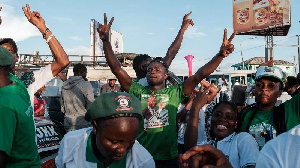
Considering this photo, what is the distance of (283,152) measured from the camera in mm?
1238

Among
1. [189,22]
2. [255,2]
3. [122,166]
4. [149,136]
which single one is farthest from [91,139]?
[255,2]

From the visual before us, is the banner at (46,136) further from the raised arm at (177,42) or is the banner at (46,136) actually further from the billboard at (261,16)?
the billboard at (261,16)

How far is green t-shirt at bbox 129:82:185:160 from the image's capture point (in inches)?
140

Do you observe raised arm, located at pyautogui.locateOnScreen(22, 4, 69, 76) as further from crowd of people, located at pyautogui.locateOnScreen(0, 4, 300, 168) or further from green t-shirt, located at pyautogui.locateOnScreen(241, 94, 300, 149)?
green t-shirt, located at pyautogui.locateOnScreen(241, 94, 300, 149)

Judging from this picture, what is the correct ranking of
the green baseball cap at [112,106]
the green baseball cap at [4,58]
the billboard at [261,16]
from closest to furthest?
the green baseball cap at [112,106] → the green baseball cap at [4,58] → the billboard at [261,16]

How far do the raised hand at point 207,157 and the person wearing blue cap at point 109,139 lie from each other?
38 centimetres

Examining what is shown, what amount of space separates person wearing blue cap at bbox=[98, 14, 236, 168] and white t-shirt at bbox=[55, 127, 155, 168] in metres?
1.55

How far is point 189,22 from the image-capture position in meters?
5.35

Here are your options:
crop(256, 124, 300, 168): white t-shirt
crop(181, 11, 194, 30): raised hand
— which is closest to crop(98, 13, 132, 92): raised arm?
crop(181, 11, 194, 30): raised hand

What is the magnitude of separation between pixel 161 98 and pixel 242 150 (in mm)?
1305

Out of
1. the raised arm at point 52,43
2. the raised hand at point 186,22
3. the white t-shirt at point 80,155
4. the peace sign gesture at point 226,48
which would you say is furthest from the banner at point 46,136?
the raised hand at point 186,22

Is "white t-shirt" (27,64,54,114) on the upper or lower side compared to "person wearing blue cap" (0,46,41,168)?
upper

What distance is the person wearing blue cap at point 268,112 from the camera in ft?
9.43

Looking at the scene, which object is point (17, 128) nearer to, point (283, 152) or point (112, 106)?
point (112, 106)
